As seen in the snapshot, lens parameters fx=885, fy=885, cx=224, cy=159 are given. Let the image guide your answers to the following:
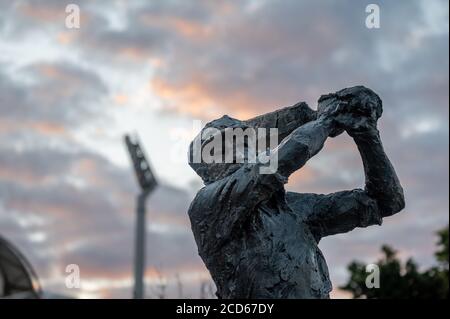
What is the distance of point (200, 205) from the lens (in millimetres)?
5043

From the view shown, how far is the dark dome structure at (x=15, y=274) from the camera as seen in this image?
933 inches

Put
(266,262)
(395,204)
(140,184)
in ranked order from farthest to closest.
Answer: (140,184), (395,204), (266,262)

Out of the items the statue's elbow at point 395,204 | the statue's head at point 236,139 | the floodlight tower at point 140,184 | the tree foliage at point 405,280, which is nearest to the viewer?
the statue's head at point 236,139

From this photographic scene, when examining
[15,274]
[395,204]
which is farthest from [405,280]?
[395,204]

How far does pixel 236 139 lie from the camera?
5238mm

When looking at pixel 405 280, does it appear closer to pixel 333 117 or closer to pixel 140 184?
pixel 140 184

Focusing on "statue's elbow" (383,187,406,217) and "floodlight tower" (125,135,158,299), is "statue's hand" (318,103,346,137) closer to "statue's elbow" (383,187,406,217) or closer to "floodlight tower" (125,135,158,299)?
"statue's elbow" (383,187,406,217)

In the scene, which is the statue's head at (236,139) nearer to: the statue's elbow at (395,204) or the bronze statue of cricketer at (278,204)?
the bronze statue of cricketer at (278,204)

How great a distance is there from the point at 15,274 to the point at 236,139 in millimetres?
20227

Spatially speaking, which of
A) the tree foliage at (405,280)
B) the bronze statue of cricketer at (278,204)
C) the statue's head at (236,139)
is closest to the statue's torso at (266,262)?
the bronze statue of cricketer at (278,204)

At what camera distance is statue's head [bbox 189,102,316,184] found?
5.21 metres

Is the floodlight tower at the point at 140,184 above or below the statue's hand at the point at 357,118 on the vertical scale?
above

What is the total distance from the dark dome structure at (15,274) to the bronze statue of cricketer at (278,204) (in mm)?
19239

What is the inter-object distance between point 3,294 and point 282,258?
19.8 meters
